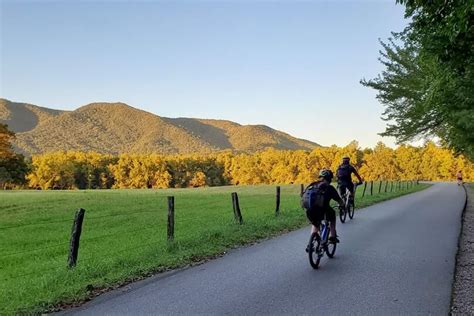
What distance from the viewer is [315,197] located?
8484 millimetres

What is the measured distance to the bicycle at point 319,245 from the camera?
27.3ft

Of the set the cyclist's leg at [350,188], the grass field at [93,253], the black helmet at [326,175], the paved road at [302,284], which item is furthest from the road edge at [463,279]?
the cyclist's leg at [350,188]

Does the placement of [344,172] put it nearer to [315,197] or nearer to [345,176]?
[345,176]

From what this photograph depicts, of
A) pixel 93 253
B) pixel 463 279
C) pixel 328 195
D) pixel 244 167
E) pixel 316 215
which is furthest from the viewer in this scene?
pixel 244 167

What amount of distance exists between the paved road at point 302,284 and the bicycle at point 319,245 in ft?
Answer: 0.59

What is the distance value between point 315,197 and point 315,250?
94 centimetres

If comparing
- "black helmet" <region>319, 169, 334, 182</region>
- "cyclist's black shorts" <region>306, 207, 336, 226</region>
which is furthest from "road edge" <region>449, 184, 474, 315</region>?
"black helmet" <region>319, 169, 334, 182</region>

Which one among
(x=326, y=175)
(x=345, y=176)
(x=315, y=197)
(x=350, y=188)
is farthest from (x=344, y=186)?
(x=315, y=197)

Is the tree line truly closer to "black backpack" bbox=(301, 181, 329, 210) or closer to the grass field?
the grass field

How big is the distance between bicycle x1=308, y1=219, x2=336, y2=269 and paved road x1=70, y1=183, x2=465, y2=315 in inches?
7.1

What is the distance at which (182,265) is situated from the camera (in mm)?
8781

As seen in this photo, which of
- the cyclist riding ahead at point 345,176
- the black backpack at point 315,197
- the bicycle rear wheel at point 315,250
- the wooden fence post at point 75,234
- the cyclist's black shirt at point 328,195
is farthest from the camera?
the cyclist riding ahead at point 345,176

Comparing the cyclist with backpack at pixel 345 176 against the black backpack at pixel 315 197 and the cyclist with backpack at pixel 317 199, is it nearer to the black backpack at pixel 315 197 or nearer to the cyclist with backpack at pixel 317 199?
the cyclist with backpack at pixel 317 199

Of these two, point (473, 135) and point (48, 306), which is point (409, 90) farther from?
point (48, 306)
